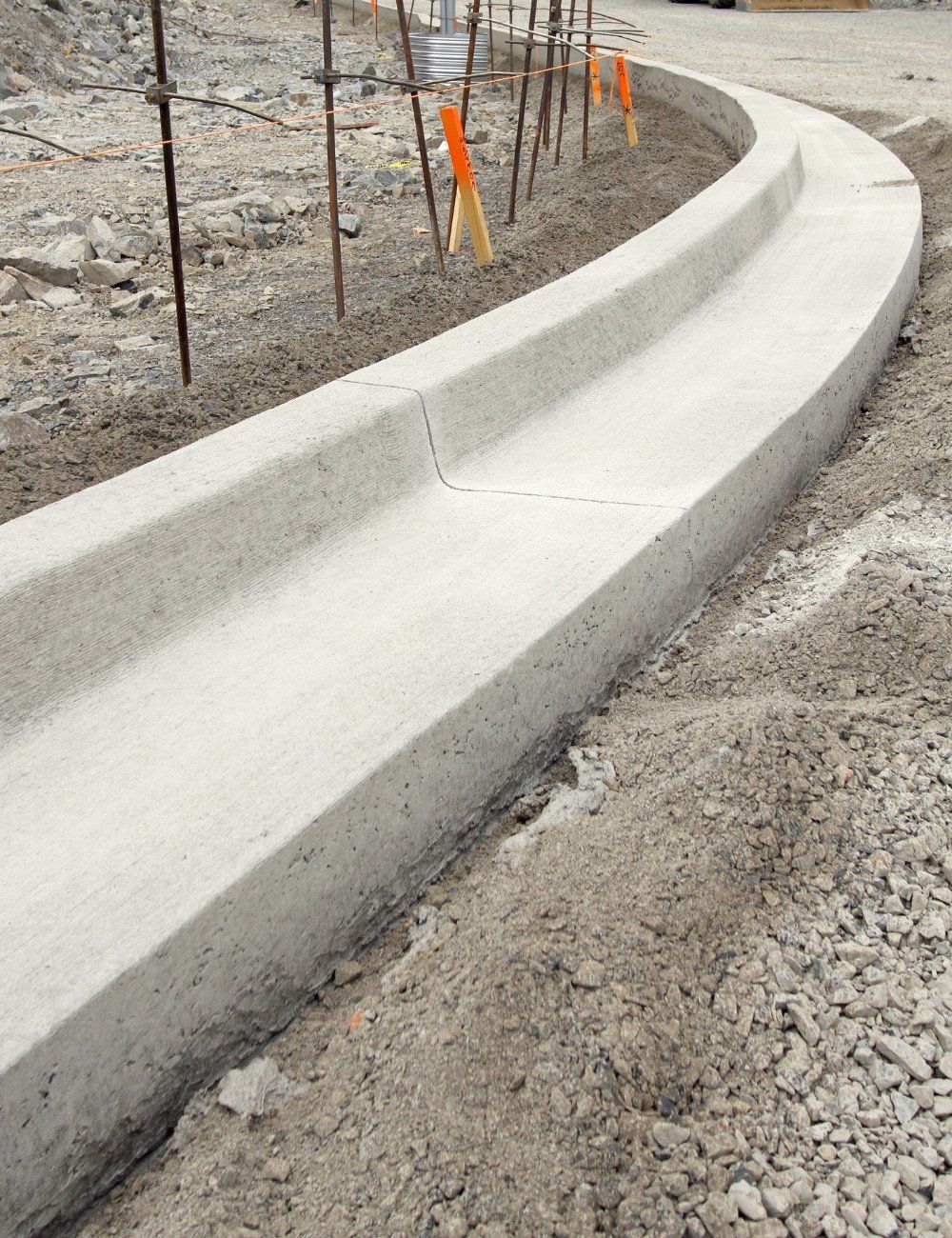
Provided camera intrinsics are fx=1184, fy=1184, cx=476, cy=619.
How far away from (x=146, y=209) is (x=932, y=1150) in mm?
9026

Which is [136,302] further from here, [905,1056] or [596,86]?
[596,86]

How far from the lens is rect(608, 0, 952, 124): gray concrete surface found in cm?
1334

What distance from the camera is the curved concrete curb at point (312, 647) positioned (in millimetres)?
2416

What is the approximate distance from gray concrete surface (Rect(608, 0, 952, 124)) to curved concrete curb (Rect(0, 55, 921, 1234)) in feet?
27.4

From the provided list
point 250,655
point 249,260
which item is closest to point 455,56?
point 249,260

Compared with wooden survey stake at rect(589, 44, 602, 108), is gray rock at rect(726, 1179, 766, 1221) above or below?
above

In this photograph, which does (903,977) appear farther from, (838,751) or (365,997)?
(365,997)

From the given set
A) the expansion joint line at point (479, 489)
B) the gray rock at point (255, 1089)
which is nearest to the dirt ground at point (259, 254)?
the expansion joint line at point (479, 489)

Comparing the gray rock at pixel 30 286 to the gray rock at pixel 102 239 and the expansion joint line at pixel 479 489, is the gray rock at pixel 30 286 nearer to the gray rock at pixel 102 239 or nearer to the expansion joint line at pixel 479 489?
the gray rock at pixel 102 239

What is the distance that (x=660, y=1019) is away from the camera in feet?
7.82

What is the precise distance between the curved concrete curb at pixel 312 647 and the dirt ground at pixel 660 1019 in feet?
0.72

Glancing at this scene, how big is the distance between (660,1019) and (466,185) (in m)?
6.11

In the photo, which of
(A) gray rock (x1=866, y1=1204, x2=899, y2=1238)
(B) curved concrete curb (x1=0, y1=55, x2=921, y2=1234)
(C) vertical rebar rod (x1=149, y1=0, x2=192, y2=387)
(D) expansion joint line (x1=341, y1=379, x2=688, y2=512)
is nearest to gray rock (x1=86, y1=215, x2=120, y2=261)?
(C) vertical rebar rod (x1=149, y1=0, x2=192, y2=387)

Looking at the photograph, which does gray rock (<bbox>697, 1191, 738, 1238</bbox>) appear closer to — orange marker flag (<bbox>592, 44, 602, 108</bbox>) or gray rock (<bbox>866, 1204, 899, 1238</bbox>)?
gray rock (<bbox>866, 1204, 899, 1238</bbox>)
